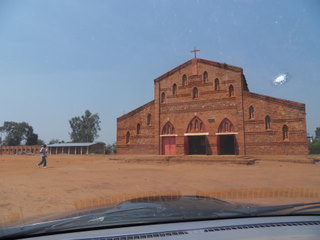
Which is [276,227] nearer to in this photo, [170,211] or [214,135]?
[170,211]

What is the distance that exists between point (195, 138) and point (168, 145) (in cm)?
295

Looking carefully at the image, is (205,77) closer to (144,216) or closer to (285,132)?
(285,132)

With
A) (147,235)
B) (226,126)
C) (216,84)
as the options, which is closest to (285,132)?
(226,126)

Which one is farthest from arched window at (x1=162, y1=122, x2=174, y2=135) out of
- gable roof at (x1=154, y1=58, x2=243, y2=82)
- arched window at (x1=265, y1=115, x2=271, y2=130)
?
arched window at (x1=265, y1=115, x2=271, y2=130)

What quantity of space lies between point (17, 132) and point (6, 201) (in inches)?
2721

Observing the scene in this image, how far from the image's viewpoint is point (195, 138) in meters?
28.3

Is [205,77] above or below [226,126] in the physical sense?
above

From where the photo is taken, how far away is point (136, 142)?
29.4 meters

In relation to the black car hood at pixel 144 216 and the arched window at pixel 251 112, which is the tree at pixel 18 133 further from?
the black car hood at pixel 144 216

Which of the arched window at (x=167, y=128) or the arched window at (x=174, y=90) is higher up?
the arched window at (x=174, y=90)

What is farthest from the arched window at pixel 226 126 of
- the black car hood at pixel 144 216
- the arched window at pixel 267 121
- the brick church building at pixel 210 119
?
the black car hood at pixel 144 216

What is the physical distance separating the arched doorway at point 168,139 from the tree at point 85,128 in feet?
176

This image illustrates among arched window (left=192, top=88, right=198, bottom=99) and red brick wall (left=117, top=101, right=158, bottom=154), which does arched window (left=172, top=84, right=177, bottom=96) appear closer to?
arched window (left=192, top=88, right=198, bottom=99)

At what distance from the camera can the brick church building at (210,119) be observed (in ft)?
76.5
